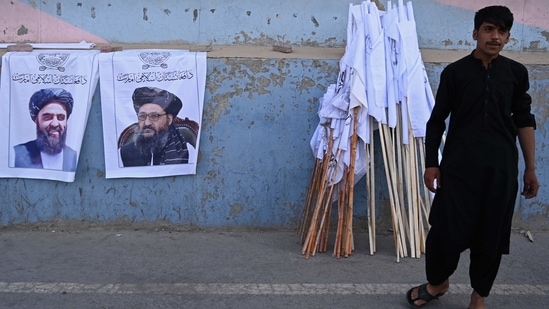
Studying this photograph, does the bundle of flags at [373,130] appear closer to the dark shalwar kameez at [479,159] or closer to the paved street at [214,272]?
the paved street at [214,272]

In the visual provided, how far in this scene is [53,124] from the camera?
5.62 m

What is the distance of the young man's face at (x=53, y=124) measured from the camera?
562 cm

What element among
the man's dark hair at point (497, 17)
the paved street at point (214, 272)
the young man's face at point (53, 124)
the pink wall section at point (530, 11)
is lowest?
the paved street at point (214, 272)

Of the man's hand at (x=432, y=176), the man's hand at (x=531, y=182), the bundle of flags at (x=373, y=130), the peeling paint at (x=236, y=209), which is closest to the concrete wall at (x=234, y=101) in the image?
the peeling paint at (x=236, y=209)

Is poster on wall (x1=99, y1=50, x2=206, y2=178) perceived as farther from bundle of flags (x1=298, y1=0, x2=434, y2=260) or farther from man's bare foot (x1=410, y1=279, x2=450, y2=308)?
man's bare foot (x1=410, y1=279, x2=450, y2=308)

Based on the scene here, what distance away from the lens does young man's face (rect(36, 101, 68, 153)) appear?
5.62 metres

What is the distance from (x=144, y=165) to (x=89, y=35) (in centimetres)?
131

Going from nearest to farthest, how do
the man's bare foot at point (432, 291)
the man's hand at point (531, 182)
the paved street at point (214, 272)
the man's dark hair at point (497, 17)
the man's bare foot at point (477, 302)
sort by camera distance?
the man's dark hair at point (497, 17) < the man's hand at point (531, 182) < the man's bare foot at point (477, 302) < the man's bare foot at point (432, 291) < the paved street at point (214, 272)

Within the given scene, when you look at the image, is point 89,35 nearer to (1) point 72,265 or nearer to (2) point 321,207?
(1) point 72,265

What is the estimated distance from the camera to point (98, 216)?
5781mm

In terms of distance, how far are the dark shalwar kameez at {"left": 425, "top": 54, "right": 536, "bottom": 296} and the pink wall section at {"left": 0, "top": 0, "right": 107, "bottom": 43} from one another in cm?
333

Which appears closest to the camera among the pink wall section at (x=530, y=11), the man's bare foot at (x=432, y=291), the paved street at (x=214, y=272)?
the man's bare foot at (x=432, y=291)

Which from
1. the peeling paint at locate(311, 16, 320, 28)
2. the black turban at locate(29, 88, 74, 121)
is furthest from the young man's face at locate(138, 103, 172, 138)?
the peeling paint at locate(311, 16, 320, 28)

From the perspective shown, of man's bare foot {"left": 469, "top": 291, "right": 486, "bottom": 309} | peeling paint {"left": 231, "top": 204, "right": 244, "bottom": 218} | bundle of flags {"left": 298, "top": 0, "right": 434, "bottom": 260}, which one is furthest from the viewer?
peeling paint {"left": 231, "top": 204, "right": 244, "bottom": 218}
